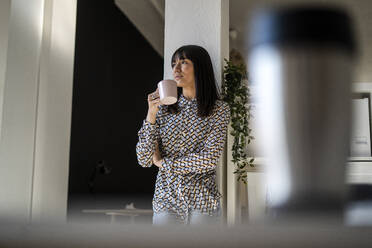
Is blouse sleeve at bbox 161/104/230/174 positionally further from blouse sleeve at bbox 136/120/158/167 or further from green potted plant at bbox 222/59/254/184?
green potted plant at bbox 222/59/254/184

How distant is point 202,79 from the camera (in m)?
2.22

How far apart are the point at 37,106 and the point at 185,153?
1.06 metres

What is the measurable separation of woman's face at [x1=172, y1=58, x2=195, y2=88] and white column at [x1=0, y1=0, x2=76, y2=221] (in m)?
0.89

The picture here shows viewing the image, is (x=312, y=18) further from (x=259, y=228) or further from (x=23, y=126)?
(x=23, y=126)

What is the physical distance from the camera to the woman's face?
222 cm

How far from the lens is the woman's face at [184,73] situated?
2.22 meters

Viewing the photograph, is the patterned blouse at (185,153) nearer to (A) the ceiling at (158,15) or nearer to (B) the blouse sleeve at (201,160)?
(B) the blouse sleeve at (201,160)

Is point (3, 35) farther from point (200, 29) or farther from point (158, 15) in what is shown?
point (158, 15)

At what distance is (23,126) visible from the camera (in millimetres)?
2521

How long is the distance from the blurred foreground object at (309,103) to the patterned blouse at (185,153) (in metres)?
1.81

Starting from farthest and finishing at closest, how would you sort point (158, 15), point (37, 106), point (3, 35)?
1. point (158, 15)
2. point (37, 106)
3. point (3, 35)

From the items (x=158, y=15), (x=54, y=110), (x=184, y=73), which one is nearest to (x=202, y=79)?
(x=184, y=73)

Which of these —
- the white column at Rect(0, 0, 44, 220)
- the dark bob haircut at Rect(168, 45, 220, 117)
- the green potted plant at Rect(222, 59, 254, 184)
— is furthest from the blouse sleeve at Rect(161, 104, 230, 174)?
the white column at Rect(0, 0, 44, 220)

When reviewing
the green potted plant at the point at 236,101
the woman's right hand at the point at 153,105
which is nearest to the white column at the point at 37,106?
the woman's right hand at the point at 153,105
